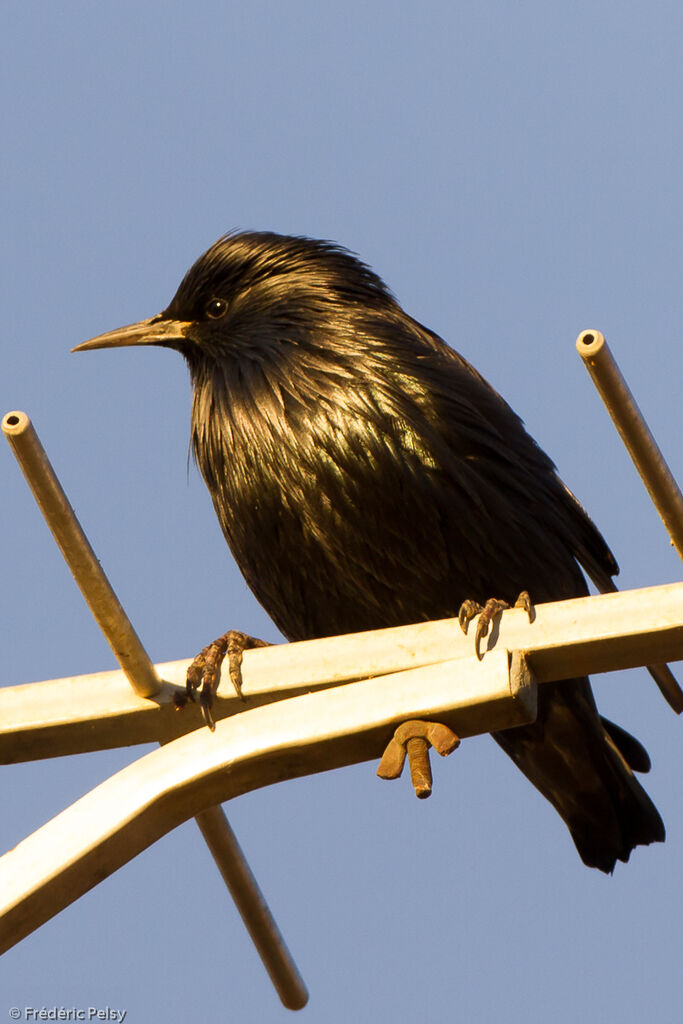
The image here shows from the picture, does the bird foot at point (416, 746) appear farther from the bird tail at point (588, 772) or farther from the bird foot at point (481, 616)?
the bird tail at point (588, 772)

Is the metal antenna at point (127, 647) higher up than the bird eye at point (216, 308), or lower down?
lower down

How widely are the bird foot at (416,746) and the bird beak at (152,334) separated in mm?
2708

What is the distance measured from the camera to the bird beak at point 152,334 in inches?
209

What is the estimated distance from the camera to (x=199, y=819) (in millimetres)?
3518

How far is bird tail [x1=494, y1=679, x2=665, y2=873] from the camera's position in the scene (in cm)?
474

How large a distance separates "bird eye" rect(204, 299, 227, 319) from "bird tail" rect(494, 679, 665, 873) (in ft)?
5.85

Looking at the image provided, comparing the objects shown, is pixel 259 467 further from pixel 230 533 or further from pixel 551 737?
pixel 551 737

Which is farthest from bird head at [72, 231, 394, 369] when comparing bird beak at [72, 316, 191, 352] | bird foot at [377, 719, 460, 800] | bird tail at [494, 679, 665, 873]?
bird foot at [377, 719, 460, 800]

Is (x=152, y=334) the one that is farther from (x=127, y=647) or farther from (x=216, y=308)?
(x=127, y=647)

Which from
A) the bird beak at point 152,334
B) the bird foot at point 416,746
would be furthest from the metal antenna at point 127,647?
the bird beak at point 152,334

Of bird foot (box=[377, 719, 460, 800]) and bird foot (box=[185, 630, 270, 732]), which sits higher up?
bird foot (box=[185, 630, 270, 732])

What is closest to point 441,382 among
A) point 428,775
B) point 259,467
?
point 259,467

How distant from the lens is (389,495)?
4406mm

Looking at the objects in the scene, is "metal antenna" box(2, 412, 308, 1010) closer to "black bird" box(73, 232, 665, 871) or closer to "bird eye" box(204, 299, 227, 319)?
"black bird" box(73, 232, 665, 871)
